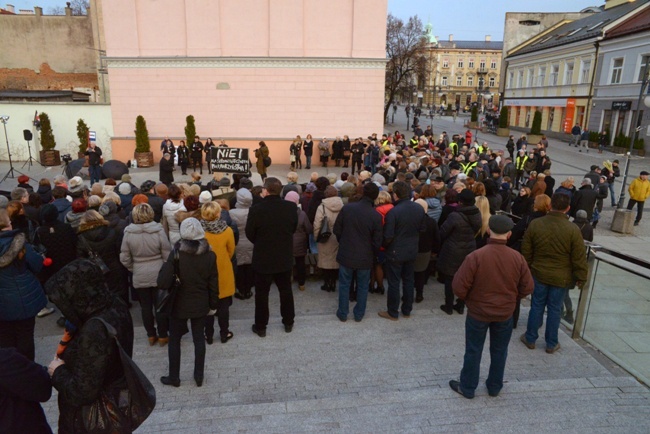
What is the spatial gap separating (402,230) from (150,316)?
3.28m

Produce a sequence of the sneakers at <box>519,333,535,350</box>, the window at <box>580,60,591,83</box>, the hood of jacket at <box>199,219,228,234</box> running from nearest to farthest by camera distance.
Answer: the hood of jacket at <box>199,219,228,234</box>, the sneakers at <box>519,333,535,350</box>, the window at <box>580,60,591,83</box>

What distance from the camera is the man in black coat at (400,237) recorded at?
5828mm

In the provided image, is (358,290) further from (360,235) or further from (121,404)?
(121,404)

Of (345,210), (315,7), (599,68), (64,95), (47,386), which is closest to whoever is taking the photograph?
(47,386)

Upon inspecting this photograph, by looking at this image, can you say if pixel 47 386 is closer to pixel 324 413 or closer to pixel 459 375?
pixel 324 413

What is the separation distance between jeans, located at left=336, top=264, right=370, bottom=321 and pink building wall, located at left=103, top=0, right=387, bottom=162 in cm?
1692

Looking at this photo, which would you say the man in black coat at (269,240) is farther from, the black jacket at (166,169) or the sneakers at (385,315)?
the black jacket at (166,169)

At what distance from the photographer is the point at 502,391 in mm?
4316

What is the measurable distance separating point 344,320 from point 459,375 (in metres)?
1.78

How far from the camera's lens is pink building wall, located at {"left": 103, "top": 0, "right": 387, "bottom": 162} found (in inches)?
826

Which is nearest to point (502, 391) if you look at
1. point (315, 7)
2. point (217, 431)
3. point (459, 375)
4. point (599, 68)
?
point (459, 375)

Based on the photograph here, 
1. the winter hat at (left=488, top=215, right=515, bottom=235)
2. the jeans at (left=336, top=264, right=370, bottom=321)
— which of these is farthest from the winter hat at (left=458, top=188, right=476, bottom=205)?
the winter hat at (left=488, top=215, right=515, bottom=235)

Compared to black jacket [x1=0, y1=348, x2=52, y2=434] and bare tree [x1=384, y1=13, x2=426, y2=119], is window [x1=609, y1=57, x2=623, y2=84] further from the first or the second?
black jacket [x1=0, y1=348, x2=52, y2=434]

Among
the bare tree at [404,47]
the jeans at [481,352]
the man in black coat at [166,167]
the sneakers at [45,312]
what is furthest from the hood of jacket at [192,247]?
the bare tree at [404,47]
